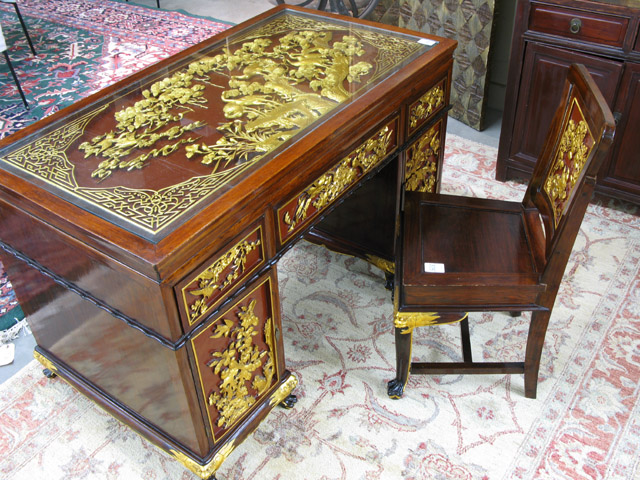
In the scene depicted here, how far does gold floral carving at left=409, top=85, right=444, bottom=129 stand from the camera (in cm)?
176

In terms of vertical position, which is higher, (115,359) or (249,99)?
(249,99)

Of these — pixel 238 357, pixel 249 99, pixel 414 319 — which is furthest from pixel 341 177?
pixel 238 357

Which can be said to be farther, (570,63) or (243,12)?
(243,12)

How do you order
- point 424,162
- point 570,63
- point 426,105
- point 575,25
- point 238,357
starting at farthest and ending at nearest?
point 570,63, point 575,25, point 424,162, point 426,105, point 238,357

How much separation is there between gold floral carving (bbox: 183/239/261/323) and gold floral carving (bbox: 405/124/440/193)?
0.77 m

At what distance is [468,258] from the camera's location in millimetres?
1578

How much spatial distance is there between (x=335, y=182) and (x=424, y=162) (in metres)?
0.58

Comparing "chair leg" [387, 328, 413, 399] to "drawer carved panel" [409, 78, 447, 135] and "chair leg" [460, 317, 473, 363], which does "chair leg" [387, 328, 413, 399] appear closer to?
"chair leg" [460, 317, 473, 363]

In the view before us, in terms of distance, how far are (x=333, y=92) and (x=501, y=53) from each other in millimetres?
1755

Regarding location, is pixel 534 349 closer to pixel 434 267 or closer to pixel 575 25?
pixel 434 267

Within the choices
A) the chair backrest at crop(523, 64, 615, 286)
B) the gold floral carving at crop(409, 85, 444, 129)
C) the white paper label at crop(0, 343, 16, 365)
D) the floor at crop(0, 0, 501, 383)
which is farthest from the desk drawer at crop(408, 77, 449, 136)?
the white paper label at crop(0, 343, 16, 365)

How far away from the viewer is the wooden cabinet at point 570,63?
6.75 feet

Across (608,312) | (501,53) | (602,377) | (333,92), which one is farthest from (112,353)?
(501,53)

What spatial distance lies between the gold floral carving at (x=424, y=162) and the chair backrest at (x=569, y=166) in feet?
1.21
